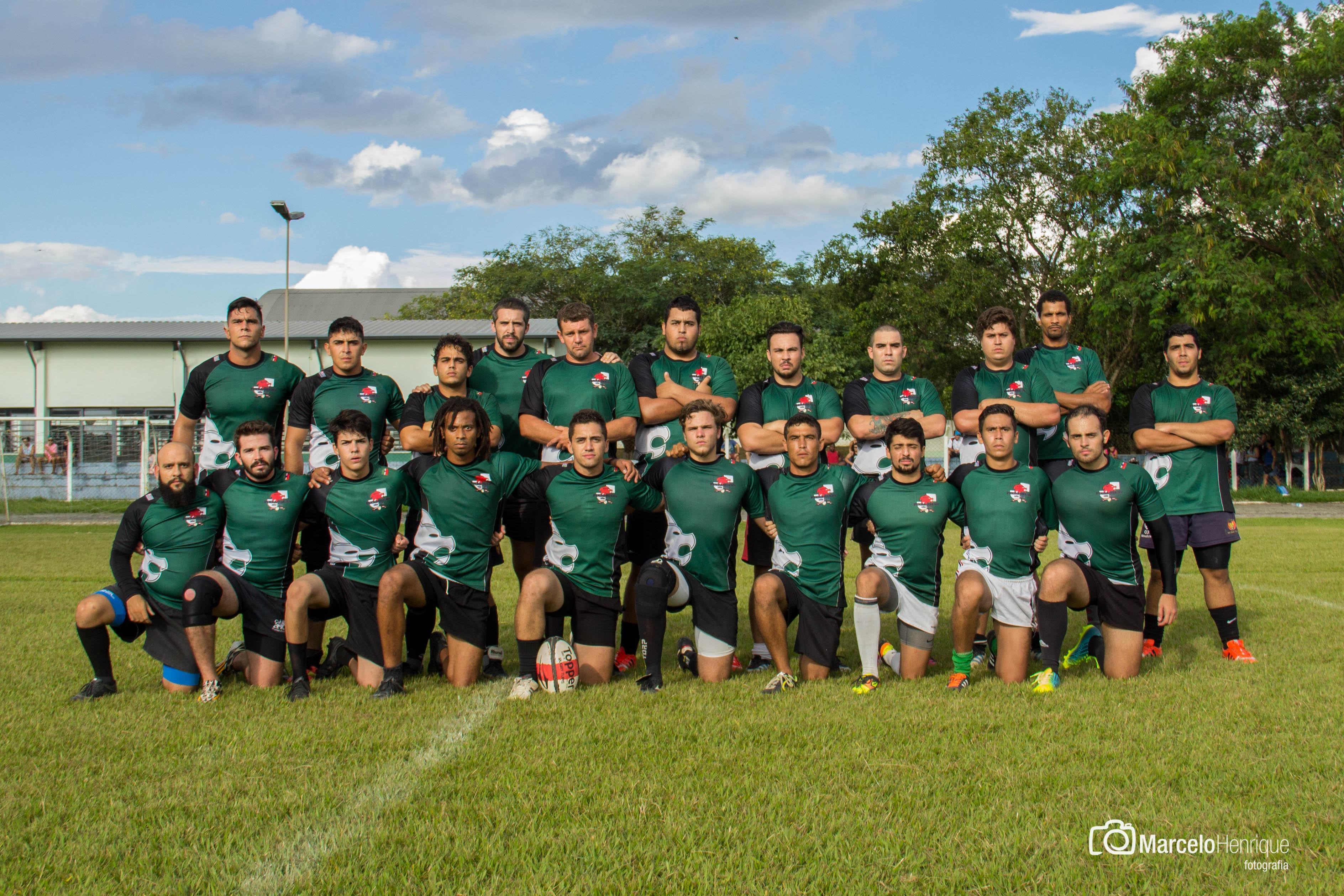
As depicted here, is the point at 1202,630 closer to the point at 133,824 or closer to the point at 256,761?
the point at 256,761

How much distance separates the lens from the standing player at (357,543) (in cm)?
527

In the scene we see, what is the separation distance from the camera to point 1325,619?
23.7 feet

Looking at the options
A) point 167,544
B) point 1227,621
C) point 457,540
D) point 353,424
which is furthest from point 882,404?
point 167,544

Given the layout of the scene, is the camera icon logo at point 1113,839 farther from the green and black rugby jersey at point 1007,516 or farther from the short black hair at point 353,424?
the short black hair at point 353,424

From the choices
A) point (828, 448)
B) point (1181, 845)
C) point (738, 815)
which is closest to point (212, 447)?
point (828, 448)

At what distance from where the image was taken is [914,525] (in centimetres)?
550

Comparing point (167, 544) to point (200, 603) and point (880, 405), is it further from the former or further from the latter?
point (880, 405)

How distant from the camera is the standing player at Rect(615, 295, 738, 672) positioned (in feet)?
19.5

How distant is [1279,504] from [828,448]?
2162 cm

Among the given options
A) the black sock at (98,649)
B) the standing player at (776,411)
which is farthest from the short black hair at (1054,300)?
the black sock at (98,649)

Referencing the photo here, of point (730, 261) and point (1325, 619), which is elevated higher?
point (730, 261)

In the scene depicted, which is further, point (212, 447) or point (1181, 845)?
point (212, 447)

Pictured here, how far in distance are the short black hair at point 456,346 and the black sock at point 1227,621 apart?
15.4 ft

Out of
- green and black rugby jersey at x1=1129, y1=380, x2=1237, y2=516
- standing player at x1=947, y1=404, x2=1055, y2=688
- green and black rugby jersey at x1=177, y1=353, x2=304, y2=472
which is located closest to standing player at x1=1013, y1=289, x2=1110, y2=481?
green and black rugby jersey at x1=1129, y1=380, x2=1237, y2=516
